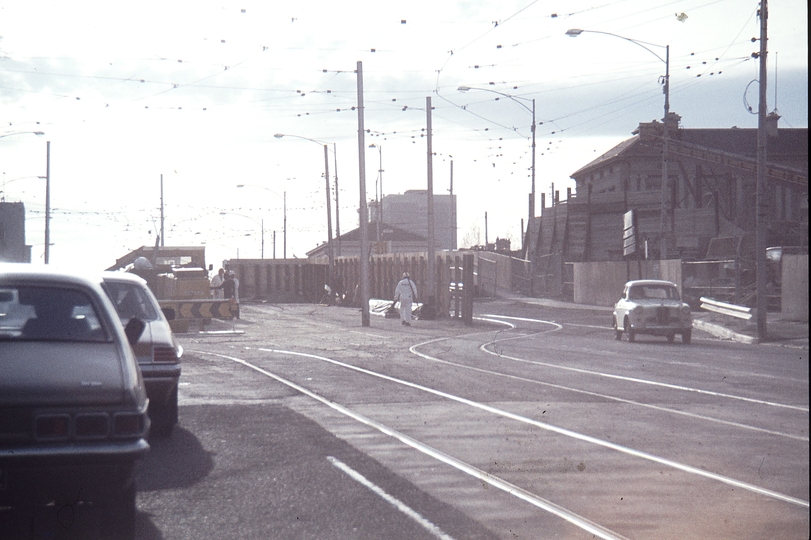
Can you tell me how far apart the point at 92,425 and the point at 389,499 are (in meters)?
2.30

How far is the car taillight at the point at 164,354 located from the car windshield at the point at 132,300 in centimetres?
53

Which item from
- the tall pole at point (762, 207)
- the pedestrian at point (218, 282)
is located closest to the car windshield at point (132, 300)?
the tall pole at point (762, 207)

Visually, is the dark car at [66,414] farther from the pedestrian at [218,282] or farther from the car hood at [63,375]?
the pedestrian at [218,282]

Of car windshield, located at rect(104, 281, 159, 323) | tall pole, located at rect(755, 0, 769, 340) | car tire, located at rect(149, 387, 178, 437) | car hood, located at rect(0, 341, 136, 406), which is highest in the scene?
tall pole, located at rect(755, 0, 769, 340)

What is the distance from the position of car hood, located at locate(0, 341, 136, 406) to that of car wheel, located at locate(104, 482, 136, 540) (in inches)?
21.3

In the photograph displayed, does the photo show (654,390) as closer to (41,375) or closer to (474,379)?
(474,379)

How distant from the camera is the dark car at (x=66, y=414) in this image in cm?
500

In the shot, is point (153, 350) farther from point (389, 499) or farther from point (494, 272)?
point (494, 272)

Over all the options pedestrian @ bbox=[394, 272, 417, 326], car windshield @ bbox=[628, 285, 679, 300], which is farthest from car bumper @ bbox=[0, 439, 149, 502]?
pedestrian @ bbox=[394, 272, 417, 326]

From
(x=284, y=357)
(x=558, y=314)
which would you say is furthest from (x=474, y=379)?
(x=558, y=314)

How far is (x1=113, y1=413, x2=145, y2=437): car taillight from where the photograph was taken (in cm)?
528

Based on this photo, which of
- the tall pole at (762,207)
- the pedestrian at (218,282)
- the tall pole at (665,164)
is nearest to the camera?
the tall pole at (762,207)

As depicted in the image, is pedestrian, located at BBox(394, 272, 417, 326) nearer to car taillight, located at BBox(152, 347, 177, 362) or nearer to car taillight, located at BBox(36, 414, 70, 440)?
car taillight, located at BBox(152, 347, 177, 362)

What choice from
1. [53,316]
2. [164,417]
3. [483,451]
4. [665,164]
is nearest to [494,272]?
[665,164]
